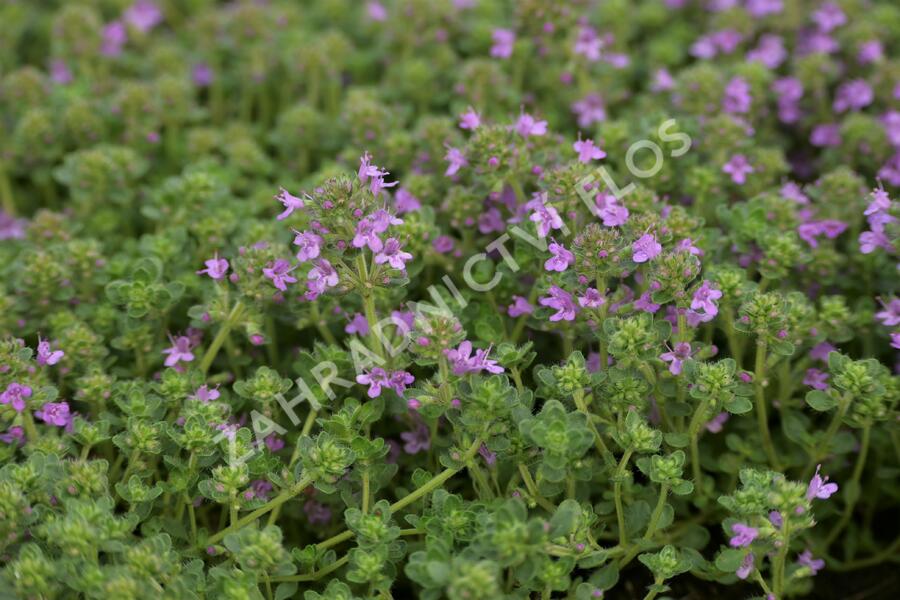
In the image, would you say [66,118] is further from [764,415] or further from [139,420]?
[764,415]

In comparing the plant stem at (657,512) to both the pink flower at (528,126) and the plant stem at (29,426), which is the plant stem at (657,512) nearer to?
the pink flower at (528,126)

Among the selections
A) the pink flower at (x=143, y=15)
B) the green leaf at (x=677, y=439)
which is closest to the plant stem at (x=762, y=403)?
the green leaf at (x=677, y=439)

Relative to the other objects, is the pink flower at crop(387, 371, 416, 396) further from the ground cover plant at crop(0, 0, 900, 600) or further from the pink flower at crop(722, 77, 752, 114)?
the pink flower at crop(722, 77, 752, 114)

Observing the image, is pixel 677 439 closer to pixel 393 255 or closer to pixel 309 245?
pixel 393 255

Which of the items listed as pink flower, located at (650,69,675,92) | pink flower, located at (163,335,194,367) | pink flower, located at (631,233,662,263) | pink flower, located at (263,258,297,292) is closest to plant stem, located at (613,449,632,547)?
pink flower, located at (631,233,662,263)

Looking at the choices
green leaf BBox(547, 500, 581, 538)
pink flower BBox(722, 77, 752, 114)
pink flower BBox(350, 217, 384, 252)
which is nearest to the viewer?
green leaf BBox(547, 500, 581, 538)

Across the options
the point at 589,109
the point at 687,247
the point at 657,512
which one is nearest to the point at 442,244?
the point at 687,247
